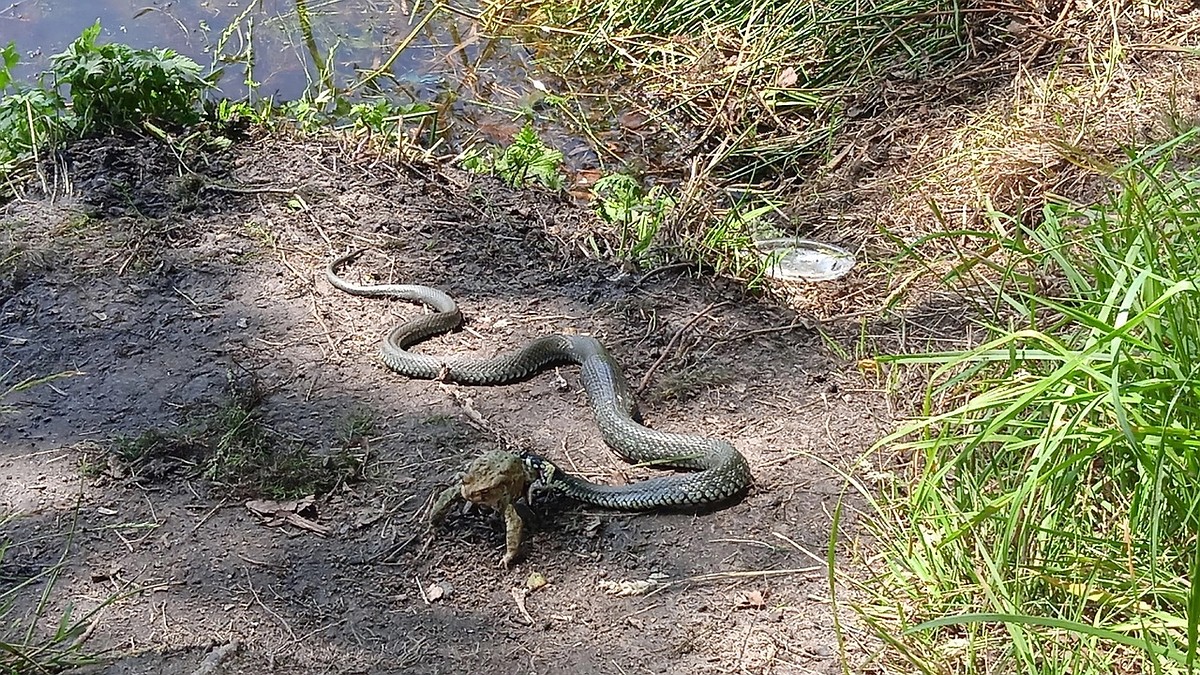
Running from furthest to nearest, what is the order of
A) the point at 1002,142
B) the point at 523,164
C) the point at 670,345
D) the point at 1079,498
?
the point at 523,164, the point at 1002,142, the point at 670,345, the point at 1079,498

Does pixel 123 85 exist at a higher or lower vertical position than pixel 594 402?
higher

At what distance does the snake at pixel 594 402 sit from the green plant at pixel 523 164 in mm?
1203

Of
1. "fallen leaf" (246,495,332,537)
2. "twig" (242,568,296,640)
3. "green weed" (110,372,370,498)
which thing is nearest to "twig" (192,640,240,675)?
"twig" (242,568,296,640)

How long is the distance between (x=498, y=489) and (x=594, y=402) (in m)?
0.93

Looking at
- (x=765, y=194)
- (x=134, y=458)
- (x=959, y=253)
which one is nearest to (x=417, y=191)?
(x=765, y=194)

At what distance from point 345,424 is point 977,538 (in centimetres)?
218

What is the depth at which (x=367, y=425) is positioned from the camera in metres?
3.88

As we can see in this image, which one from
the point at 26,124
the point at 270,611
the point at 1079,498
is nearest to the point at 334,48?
the point at 26,124

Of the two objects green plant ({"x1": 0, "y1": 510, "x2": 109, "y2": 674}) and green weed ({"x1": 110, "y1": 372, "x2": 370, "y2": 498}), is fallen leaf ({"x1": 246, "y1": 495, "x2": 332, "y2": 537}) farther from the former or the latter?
green plant ({"x1": 0, "y1": 510, "x2": 109, "y2": 674})

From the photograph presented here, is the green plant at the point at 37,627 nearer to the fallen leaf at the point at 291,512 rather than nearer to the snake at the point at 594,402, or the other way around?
the fallen leaf at the point at 291,512

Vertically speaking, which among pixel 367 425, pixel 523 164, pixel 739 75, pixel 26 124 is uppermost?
pixel 26 124

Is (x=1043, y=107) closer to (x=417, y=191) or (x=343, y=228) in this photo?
(x=417, y=191)

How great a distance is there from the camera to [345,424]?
3.90m

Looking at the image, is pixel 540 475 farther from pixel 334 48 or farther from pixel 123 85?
pixel 334 48
